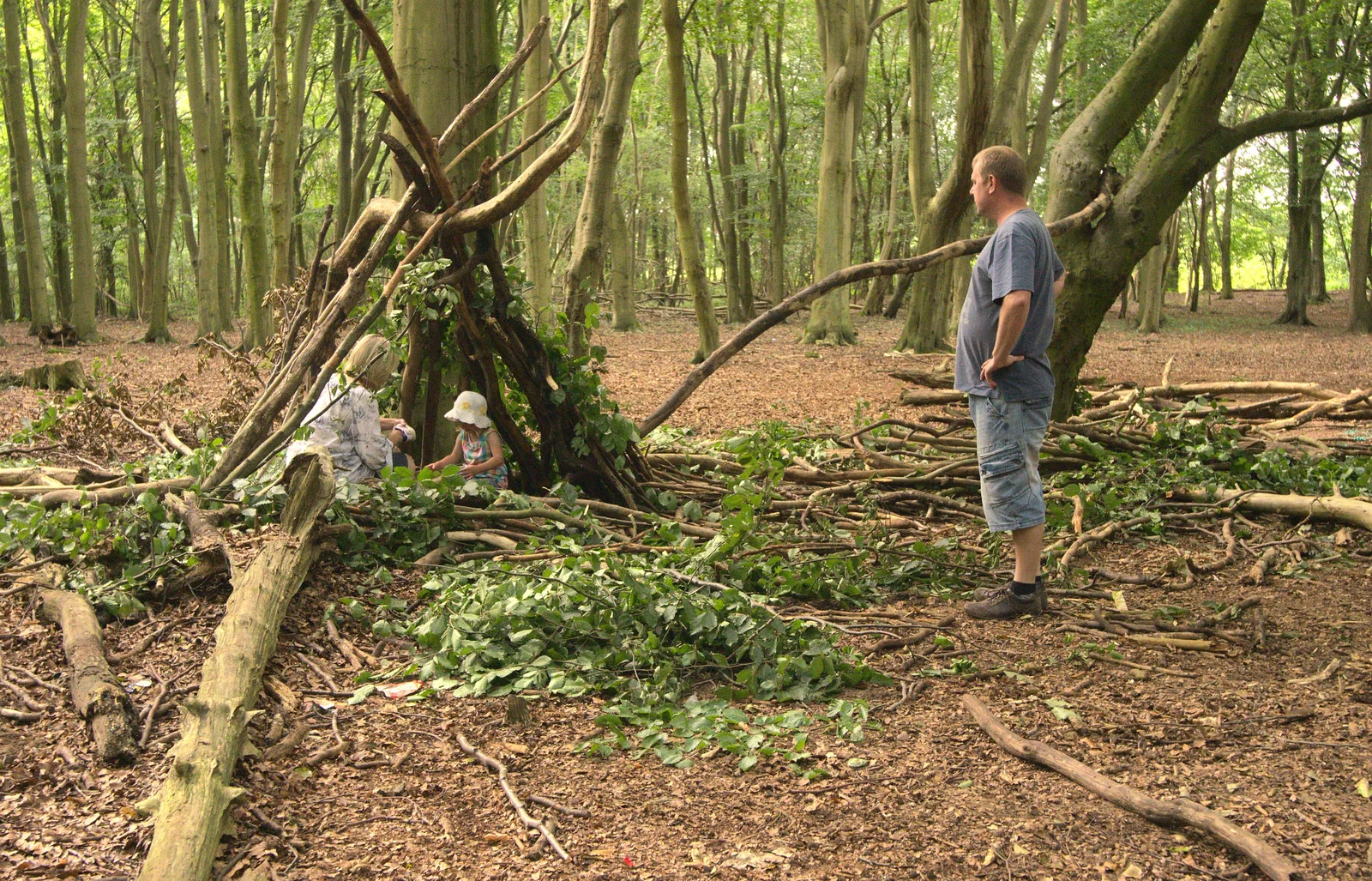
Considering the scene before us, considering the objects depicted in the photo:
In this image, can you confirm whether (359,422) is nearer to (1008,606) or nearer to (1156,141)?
(1008,606)

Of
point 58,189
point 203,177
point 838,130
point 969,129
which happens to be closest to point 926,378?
point 969,129

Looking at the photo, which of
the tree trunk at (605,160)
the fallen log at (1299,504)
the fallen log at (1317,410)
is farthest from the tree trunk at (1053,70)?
the fallen log at (1299,504)

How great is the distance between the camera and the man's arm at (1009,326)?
403 cm

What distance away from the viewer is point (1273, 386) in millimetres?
8328

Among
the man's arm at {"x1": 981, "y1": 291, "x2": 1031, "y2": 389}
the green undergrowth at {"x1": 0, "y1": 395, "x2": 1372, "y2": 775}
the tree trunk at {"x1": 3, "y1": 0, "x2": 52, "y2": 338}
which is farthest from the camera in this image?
the tree trunk at {"x1": 3, "y1": 0, "x2": 52, "y2": 338}

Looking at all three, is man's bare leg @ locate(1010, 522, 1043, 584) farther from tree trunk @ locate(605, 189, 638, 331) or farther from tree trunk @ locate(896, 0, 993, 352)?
tree trunk @ locate(605, 189, 638, 331)

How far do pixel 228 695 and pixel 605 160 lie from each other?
22.7 ft

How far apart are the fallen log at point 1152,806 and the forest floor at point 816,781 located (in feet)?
0.11

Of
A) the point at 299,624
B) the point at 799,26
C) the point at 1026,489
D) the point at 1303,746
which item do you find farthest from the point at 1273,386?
the point at 799,26

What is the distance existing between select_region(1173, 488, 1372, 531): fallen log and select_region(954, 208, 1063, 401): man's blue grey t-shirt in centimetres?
204

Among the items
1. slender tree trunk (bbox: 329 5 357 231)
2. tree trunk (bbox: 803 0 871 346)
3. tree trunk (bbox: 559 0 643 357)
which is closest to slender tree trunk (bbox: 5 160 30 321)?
slender tree trunk (bbox: 329 5 357 231)

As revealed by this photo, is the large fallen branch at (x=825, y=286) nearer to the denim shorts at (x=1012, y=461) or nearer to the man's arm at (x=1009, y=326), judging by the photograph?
the man's arm at (x=1009, y=326)

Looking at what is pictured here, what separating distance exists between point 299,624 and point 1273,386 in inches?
307

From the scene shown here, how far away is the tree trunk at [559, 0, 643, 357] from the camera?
792 cm
